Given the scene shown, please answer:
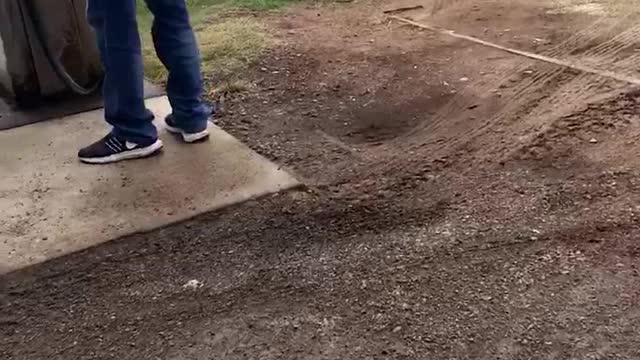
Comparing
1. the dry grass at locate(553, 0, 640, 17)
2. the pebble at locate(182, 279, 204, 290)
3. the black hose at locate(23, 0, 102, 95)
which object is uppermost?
the black hose at locate(23, 0, 102, 95)

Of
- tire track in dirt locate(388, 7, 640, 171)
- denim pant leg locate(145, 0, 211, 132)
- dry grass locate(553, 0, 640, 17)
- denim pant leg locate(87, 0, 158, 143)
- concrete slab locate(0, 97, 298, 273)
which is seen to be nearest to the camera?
concrete slab locate(0, 97, 298, 273)

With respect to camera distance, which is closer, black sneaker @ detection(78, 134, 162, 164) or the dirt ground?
the dirt ground

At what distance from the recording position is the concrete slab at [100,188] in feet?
A: 9.64

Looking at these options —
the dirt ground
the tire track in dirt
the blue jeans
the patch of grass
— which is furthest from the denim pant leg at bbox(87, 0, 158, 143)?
the tire track in dirt

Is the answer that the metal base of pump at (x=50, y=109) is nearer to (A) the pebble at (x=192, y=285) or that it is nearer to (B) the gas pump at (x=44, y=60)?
(B) the gas pump at (x=44, y=60)

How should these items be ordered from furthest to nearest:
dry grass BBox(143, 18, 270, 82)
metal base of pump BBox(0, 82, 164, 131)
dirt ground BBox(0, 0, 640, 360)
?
1. dry grass BBox(143, 18, 270, 82)
2. metal base of pump BBox(0, 82, 164, 131)
3. dirt ground BBox(0, 0, 640, 360)

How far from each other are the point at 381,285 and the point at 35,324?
1.09 m

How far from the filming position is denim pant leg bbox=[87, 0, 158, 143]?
10.9ft

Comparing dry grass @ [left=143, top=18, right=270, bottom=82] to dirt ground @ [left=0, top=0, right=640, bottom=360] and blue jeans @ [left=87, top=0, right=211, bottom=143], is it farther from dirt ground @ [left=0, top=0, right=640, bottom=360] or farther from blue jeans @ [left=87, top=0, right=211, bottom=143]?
blue jeans @ [left=87, top=0, right=211, bottom=143]

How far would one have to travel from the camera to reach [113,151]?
11.4ft

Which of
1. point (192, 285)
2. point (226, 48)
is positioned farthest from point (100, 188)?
point (226, 48)

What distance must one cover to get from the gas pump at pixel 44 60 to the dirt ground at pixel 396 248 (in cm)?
79

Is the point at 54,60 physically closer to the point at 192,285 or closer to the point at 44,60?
the point at 44,60

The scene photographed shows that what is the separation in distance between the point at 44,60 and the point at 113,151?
3.15 ft
